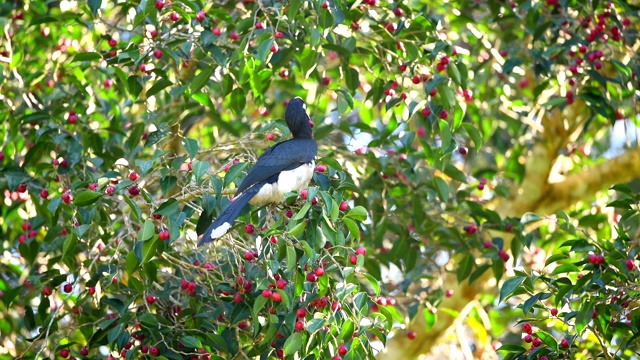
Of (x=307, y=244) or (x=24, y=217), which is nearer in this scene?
(x=307, y=244)

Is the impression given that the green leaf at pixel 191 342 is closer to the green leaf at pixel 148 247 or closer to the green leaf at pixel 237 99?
the green leaf at pixel 148 247

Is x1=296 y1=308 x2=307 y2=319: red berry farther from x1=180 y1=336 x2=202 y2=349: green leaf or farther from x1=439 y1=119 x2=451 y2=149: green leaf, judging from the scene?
x1=439 y1=119 x2=451 y2=149: green leaf

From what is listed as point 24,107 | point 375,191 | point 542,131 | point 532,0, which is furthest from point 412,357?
point 24,107

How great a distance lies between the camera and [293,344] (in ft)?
10.3

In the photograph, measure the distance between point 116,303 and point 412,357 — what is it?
225 centimetres

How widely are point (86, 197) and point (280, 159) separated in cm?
91

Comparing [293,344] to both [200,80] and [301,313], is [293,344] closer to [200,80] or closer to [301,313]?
[301,313]

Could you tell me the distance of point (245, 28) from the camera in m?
4.15

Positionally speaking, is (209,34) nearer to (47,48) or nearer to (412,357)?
(47,48)

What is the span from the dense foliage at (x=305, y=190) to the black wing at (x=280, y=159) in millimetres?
80

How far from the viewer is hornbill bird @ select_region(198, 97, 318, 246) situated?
3.70 m

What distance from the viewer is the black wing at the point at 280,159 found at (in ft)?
12.3

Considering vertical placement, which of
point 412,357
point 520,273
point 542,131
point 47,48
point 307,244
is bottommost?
→ point 412,357

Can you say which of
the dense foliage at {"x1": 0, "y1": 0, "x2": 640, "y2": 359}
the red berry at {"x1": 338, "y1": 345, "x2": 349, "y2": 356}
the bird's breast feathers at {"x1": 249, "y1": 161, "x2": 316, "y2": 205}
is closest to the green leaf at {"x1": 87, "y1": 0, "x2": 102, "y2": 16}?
the dense foliage at {"x1": 0, "y1": 0, "x2": 640, "y2": 359}
